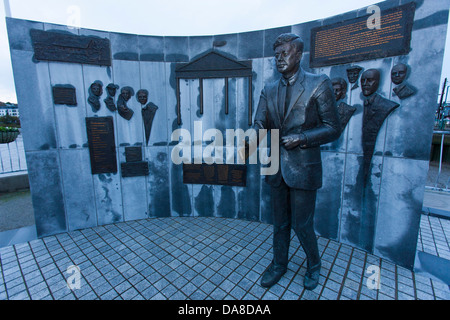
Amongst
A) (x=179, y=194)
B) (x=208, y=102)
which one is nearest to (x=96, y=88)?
(x=208, y=102)

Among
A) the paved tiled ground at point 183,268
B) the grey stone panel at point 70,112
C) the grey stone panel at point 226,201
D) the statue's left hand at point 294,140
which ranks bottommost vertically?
the paved tiled ground at point 183,268

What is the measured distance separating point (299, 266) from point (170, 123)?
3.37 meters

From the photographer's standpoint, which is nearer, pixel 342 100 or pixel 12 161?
pixel 342 100

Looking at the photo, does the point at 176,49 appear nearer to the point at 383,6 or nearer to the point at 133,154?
the point at 133,154

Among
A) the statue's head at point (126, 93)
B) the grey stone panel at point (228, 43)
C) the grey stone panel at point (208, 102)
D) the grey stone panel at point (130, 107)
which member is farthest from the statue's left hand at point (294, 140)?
the statue's head at point (126, 93)

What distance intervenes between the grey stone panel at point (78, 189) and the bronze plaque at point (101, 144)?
134 millimetres

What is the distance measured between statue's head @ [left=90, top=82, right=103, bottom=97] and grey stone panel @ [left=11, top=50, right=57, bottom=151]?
639mm

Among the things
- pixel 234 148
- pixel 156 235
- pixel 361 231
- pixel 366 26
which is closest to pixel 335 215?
pixel 361 231

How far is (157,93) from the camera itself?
4.20 meters

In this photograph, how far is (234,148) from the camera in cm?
423

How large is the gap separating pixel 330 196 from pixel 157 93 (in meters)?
3.71

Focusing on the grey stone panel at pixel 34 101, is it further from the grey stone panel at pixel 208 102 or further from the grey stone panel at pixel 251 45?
the grey stone panel at pixel 251 45

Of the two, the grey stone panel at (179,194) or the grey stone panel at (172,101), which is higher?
the grey stone panel at (172,101)

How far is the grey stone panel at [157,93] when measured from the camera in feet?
13.5
